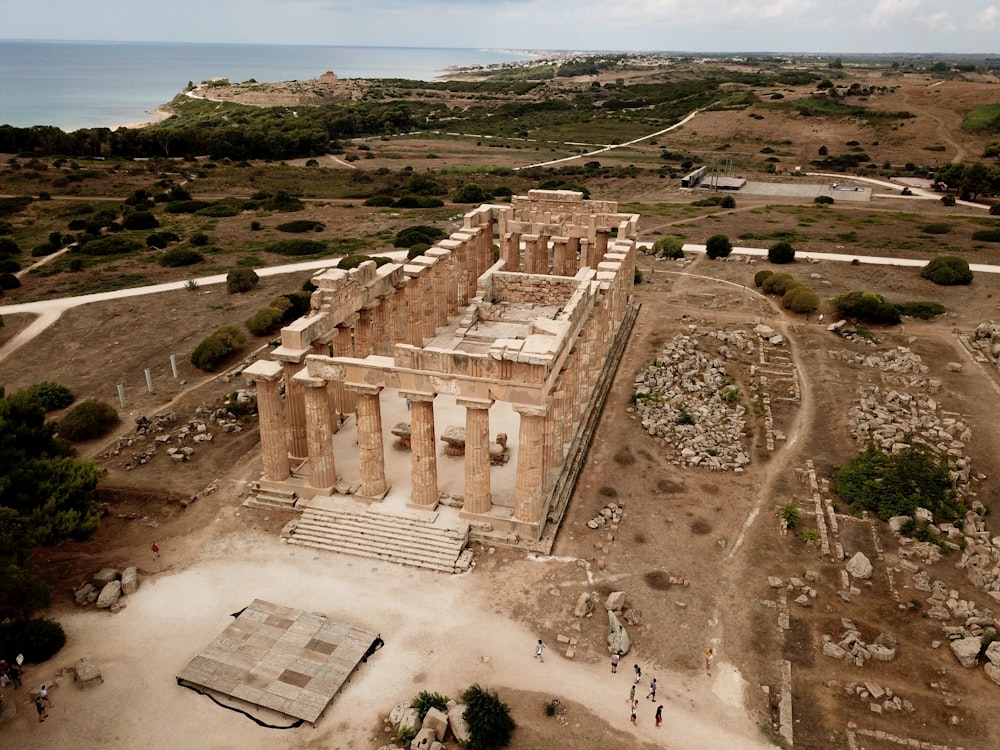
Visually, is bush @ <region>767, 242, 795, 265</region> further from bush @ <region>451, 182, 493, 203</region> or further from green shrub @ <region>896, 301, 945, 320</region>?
bush @ <region>451, 182, 493, 203</region>

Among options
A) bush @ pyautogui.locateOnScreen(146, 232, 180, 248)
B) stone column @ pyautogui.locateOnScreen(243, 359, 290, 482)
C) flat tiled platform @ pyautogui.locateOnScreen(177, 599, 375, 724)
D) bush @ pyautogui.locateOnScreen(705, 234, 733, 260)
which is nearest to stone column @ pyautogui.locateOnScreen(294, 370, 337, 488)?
stone column @ pyautogui.locateOnScreen(243, 359, 290, 482)

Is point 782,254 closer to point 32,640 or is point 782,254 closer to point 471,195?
point 471,195

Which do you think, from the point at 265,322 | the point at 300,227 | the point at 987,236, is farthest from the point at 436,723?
the point at 987,236

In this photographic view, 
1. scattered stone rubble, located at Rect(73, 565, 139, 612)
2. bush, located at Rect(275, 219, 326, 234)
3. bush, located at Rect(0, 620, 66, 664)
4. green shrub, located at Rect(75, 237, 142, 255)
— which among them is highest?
bush, located at Rect(275, 219, 326, 234)

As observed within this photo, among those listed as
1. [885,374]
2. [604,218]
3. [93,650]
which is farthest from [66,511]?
[885,374]

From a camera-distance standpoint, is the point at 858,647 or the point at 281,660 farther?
the point at 858,647

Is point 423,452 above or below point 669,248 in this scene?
below
